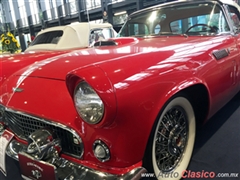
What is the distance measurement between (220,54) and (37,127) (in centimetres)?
156

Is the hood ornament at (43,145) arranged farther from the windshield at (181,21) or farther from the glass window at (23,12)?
the glass window at (23,12)

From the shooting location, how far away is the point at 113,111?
1036 millimetres

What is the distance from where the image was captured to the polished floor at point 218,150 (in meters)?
1.73

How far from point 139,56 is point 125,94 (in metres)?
0.38

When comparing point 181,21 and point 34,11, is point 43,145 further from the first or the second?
point 34,11

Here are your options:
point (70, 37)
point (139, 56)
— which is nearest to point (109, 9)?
point (70, 37)

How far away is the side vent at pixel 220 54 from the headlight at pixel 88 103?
1.19m

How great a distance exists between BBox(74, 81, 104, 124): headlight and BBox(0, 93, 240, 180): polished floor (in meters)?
1.02

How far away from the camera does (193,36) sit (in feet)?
7.13

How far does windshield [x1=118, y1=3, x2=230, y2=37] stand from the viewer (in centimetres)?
225

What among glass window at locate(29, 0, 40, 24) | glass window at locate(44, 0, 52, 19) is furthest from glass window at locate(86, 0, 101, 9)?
glass window at locate(29, 0, 40, 24)

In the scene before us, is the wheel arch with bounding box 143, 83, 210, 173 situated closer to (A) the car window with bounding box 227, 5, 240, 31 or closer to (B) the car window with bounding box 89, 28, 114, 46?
(A) the car window with bounding box 227, 5, 240, 31

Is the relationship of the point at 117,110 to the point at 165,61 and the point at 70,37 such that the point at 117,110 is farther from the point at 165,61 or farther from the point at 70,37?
the point at 70,37

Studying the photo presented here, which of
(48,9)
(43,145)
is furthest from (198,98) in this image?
(48,9)
